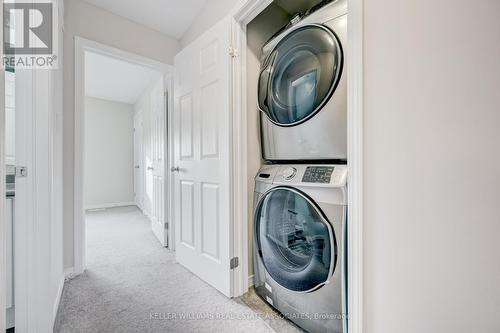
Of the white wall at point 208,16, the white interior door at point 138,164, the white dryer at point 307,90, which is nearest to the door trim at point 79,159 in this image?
the white wall at point 208,16

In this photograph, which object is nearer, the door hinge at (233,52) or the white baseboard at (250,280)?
the door hinge at (233,52)

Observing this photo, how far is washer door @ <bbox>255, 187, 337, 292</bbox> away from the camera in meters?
1.17

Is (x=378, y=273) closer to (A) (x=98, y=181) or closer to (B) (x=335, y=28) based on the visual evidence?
(B) (x=335, y=28)

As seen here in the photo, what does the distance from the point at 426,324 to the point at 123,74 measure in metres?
4.47

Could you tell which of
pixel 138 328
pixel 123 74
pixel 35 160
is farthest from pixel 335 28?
pixel 123 74

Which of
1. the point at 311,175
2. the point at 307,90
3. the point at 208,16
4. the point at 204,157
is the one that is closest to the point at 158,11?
the point at 208,16

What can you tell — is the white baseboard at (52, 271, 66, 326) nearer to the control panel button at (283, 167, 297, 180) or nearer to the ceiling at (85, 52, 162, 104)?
the control panel button at (283, 167, 297, 180)

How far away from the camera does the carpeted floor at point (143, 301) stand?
133 centimetres

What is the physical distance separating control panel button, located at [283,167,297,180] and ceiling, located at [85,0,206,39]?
5.94ft

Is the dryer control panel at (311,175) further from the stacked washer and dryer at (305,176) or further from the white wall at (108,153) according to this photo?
the white wall at (108,153)

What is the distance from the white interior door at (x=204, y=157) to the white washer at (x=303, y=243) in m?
0.27

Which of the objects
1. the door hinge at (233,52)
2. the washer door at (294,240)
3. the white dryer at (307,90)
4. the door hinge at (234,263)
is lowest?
the door hinge at (234,263)

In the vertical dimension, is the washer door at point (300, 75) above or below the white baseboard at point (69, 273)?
above

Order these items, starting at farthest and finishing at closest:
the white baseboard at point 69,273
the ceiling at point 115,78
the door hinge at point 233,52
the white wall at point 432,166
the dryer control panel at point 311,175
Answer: the ceiling at point 115,78 < the white baseboard at point 69,273 < the door hinge at point 233,52 < the dryer control panel at point 311,175 < the white wall at point 432,166
